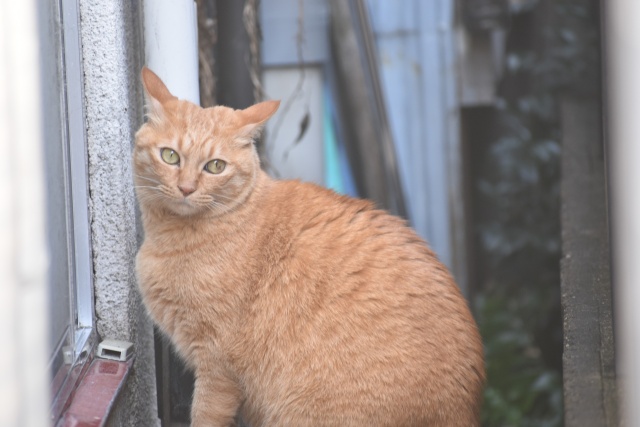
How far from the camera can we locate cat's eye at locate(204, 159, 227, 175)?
8.75 ft

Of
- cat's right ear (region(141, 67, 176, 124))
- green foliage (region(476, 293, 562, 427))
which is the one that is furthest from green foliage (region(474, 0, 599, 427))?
cat's right ear (region(141, 67, 176, 124))

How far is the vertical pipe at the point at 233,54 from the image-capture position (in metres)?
3.73

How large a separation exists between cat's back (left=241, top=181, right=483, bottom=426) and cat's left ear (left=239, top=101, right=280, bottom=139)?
12.1 inches

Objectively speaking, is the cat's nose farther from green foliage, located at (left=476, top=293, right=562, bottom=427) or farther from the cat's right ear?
green foliage, located at (left=476, top=293, right=562, bottom=427)

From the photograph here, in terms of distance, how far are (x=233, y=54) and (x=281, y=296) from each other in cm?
149

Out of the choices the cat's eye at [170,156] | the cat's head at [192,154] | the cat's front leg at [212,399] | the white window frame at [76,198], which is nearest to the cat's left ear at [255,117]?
the cat's head at [192,154]

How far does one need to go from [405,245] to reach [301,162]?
2.47 m

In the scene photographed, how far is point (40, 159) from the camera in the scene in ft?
7.00

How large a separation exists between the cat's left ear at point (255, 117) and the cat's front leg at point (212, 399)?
79 cm

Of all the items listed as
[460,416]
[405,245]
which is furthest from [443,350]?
[405,245]

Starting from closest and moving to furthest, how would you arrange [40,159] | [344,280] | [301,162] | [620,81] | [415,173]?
[620,81] → [40,159] → [344,280] → [301,162] → [415,173]

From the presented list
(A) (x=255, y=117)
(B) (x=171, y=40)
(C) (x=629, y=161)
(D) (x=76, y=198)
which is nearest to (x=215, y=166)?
(A) (x=255, y=117)

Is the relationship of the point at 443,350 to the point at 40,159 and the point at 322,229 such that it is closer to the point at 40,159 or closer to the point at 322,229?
the point at 322,229

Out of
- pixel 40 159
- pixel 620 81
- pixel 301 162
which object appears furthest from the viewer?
pixel 301 162
